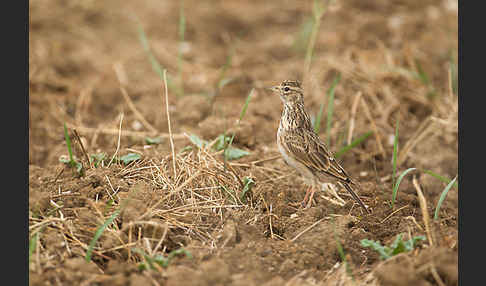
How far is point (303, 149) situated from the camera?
17.5 feet

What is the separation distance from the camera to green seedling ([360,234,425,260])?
4.26 meters

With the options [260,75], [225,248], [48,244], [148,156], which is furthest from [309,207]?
[260,75]

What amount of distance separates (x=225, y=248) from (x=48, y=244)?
1.32 metres

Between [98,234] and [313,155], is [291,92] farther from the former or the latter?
[98,234]

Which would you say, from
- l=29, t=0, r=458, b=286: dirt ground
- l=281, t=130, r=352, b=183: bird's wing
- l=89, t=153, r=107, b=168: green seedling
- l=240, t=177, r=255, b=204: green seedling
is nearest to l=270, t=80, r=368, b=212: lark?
l=281, t=130, r=352, b=183: bird's wing

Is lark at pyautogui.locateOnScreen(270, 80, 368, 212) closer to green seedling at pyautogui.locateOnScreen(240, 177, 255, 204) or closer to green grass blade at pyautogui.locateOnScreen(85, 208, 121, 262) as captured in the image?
green seedling at pyautogui.locateOnScreen(240, 177, 255, 204)

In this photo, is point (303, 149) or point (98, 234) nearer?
point (98, 234)

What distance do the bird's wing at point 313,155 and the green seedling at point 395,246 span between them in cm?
96

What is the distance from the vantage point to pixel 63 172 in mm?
5242

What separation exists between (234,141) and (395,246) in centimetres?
239

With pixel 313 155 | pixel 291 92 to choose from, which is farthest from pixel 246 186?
pixel 291 92

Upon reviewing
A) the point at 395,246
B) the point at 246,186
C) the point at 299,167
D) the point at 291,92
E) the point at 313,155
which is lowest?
the point at 395,246

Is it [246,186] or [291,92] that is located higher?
[291,92]

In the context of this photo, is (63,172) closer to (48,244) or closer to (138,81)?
(48,244)
